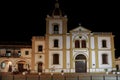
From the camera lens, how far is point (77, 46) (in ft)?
176

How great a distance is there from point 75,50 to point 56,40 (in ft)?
13.4

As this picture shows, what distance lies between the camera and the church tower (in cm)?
5300

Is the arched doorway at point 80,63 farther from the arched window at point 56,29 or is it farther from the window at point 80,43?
the arched window at point 56,29

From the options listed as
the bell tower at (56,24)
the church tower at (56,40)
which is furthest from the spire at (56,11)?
the bell tower at (56,24)

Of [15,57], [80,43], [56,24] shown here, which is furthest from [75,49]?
[15,57]

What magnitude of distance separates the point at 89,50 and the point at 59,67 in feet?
21.4

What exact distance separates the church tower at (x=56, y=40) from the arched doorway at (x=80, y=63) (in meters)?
2.50

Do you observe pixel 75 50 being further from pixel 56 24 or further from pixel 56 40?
pixel 56 24

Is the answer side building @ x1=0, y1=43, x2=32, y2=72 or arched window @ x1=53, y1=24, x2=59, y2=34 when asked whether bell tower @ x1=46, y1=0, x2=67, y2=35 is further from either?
side building @ x1=0, y1=43, x2=32, y2=72

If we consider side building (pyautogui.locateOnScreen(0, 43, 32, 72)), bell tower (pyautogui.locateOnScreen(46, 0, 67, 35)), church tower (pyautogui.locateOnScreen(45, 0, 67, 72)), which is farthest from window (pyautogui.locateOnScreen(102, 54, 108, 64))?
side building (pyautogui.locateOnScreen(0, 43, 32, 72))

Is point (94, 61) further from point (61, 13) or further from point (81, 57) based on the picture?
point (61, 13)

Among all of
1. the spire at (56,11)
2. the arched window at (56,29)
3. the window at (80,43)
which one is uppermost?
the spire at (56,11)

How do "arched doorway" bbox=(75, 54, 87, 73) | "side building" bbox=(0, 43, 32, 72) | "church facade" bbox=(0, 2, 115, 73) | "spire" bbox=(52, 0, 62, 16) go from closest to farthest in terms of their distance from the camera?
"church facade" bbox=(0, 2, 115, 73), "arched doorway" bbox=(75, 54, 87, 73), "spire" bbox=(52, 0, 62, 16), "side building" bbox=(0, 43, 32, 72)

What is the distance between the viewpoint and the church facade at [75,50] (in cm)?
5300
